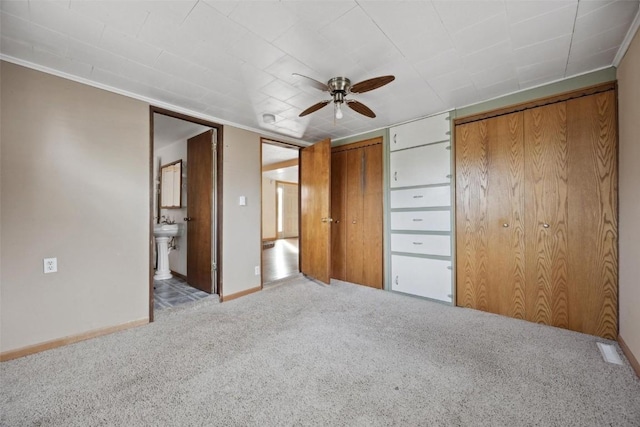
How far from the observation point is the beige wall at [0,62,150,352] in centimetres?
196

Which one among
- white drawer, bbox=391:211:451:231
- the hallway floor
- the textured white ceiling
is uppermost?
the textured white ceiling

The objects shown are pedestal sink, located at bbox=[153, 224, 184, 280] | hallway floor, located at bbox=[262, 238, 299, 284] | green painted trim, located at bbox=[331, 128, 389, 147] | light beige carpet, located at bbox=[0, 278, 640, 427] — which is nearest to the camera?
light beige carpet, located at bbox=[0, 278, 640, 427]

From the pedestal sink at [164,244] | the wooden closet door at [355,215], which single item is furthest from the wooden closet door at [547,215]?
the pedestal sink at [164,244]

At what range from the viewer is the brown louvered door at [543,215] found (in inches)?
88.2

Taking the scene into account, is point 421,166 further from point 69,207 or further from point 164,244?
point 164,244

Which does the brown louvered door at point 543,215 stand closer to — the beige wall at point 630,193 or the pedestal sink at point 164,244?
the beige wall at point 630,193

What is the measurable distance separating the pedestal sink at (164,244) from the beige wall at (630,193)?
A: 499cm

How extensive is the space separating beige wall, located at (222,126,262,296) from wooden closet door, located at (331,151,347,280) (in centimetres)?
128

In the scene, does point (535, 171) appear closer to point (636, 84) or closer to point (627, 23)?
point (636, 84)

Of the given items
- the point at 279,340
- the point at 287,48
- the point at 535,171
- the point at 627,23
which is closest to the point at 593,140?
the point at 535,171

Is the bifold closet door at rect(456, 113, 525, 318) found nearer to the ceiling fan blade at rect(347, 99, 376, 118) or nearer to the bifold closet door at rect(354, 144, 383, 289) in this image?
the bifold closet door at rect(354, 144, 383, 289)

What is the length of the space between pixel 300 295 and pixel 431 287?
66.3 inches

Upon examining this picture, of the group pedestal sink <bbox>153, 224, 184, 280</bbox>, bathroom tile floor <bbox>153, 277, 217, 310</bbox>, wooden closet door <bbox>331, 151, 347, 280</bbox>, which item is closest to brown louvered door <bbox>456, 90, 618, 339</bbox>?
wooden closet door <bbox>331, 151, 347, 280</bbox>

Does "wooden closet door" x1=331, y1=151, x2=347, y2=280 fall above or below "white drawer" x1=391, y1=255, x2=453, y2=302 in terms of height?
above
